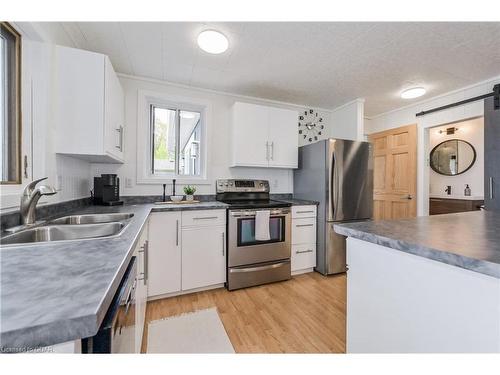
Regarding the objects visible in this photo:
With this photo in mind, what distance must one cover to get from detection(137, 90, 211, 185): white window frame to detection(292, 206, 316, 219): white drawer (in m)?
1.19

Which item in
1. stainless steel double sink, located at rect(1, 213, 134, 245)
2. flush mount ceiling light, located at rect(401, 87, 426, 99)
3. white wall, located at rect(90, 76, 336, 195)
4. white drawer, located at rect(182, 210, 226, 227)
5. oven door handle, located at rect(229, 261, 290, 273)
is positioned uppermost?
flush mount ceiling light, located at rect(401, 87, 426, 99)

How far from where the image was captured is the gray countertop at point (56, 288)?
385 mm

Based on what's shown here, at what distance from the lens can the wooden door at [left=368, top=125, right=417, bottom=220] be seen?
337 cm

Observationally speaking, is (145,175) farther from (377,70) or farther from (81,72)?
(377,70)

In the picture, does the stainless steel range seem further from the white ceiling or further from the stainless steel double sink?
the white ceiling

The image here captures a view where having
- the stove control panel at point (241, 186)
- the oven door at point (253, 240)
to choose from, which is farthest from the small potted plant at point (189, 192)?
the oven door at point (253, 240)

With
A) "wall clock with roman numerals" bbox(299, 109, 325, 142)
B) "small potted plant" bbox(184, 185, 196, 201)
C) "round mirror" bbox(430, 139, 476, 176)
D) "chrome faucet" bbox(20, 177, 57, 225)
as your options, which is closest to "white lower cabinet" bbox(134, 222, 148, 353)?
"chrome faucet" bbox(20, 177, 57, 225)

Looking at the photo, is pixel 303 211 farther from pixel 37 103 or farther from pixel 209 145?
pixel 37 103

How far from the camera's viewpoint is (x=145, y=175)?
2668 millimetres

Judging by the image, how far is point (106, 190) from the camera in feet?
7.05

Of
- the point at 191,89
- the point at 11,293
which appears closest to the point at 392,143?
the point at 191,89

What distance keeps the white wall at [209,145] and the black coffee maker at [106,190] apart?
1.14 ft

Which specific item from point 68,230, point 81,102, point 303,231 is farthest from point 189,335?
point 81,102

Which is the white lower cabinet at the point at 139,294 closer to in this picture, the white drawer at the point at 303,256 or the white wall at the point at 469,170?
the white drawer at the point at 303,256
